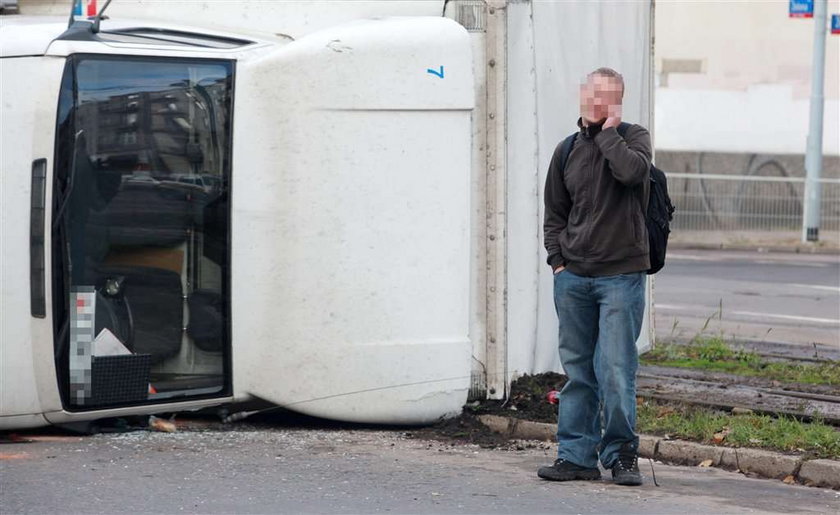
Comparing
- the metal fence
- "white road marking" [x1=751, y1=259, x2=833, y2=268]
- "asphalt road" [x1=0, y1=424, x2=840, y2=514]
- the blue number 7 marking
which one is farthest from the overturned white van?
the metal fence

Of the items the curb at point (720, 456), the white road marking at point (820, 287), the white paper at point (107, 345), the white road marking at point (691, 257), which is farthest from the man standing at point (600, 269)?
the white road marking at point (691, 257)

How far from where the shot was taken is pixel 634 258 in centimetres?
615

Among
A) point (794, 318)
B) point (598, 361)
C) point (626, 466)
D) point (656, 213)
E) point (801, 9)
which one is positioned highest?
point (801, 9)

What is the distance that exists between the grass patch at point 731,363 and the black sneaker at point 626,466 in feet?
9.85

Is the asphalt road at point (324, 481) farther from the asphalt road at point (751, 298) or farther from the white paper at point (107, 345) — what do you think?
the asphalt road at point (751, 298)

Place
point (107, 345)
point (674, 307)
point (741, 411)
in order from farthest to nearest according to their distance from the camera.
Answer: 1. point (674, 307)
2. point (741, 411)
3. point (107, 345)

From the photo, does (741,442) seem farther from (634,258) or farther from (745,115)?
(745,115)

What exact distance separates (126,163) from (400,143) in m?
1.37

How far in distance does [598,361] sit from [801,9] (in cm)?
1930

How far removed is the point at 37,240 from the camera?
695cm

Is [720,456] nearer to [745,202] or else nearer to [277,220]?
[277,220]

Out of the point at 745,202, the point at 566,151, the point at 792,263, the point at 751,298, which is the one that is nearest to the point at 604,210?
the point at 566,151

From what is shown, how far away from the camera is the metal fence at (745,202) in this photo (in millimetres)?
23688

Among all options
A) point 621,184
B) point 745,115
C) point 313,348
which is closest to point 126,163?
point 313,348
